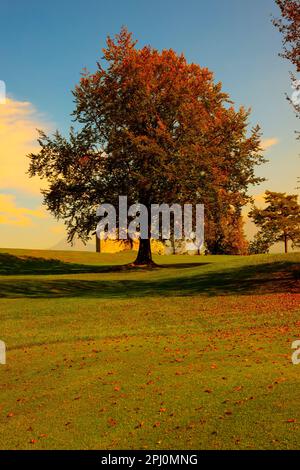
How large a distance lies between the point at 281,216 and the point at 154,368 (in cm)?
5963

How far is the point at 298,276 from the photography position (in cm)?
2897

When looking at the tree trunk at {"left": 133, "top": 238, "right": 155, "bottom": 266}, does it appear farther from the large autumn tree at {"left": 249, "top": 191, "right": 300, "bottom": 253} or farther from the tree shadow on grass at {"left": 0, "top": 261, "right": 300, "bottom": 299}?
the large autumn tree at {"left": 249, "top": 191, "right": 300, "bottom": 253}

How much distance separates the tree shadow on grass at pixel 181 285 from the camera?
91.3ft

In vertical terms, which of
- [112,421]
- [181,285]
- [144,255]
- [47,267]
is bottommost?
[112,421]

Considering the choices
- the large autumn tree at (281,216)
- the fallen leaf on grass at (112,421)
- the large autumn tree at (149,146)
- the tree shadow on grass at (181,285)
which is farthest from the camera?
the large autumn tree at (281,216)

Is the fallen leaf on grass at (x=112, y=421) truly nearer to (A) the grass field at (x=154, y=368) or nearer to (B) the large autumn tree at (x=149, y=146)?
(A) the grass field at (x=154, y=368)

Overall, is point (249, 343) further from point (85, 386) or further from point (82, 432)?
point (82, 432)

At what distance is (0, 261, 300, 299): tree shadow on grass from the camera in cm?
2783

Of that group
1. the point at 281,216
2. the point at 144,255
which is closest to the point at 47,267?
the point at 144,255

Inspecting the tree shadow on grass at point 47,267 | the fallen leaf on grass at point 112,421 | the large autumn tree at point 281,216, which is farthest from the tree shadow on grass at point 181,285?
the large autumn tree at point 281,216

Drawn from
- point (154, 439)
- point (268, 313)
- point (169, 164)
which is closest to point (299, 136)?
point (268, 313)

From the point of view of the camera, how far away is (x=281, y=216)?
229ft

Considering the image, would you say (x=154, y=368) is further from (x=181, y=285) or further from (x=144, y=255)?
(x=144, y=255)

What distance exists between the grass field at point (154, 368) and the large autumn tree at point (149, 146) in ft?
45.6
